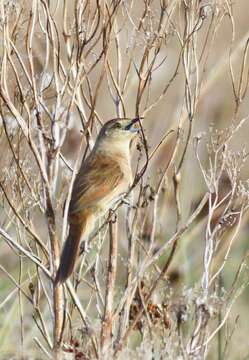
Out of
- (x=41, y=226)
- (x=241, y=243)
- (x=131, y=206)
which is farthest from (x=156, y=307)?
(x=241, y=243)

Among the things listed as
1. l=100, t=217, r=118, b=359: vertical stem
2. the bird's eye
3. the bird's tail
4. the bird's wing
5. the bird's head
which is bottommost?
l=100, t=217, r=118, b=359: vertical stem

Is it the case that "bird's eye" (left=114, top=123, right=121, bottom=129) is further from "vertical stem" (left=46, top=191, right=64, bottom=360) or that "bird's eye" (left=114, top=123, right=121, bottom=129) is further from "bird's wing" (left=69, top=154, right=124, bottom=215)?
"vertical stem" (left=46, top=191, right=64, bottom=360)

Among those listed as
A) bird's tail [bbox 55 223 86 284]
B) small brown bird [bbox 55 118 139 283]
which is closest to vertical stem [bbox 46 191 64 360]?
bird's tail [bbox 55 223 86 284]

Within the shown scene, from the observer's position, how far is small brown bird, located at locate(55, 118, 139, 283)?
5004mm

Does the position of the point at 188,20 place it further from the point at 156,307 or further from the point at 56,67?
the point at 156,307

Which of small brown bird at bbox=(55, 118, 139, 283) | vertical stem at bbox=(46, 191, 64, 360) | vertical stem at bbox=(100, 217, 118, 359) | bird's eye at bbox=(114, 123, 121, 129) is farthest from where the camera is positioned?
bird's eye at bbox=(114, 123, 121, 129)

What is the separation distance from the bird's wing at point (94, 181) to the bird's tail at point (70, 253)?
10 cm

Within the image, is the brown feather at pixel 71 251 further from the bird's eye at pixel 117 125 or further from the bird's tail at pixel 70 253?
the bird's eye at pixel 117 125

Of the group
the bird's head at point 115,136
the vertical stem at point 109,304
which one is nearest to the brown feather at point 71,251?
the vertical stem at point 109,304

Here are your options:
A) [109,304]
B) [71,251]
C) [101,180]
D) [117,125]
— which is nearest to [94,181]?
[101,180]

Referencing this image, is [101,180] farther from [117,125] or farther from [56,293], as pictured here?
[56,293]

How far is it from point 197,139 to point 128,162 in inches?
33.1

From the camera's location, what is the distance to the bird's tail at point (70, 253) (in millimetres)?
4379

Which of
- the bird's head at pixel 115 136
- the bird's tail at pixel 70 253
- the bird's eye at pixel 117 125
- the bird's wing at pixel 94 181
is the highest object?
the bird's eye at pixel 117 125
